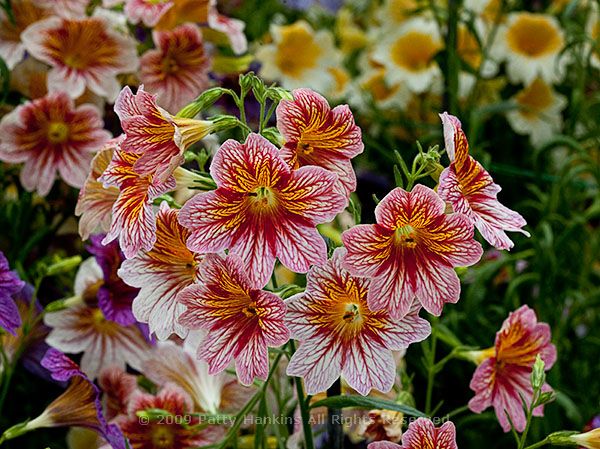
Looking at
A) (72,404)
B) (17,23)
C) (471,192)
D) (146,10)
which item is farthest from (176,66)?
(471,192)

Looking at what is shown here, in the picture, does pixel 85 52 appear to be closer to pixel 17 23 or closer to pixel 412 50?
pixel 17 23

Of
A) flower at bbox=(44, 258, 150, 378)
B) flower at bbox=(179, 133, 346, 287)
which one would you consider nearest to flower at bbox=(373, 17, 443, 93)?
flower at bbox=(44, 258, 150, 378)

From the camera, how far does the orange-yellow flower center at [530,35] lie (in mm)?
1499

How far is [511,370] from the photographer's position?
0.78 m

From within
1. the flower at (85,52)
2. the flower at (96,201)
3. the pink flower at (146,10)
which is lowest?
the flower at (96,201)

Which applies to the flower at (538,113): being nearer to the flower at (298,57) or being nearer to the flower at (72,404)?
the flower at (298,57)

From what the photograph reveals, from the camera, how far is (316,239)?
60 centimetres

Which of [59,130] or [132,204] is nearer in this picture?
[132,204]

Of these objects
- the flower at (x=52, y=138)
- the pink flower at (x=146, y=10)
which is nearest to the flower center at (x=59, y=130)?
the flower at (x=52, y=138)

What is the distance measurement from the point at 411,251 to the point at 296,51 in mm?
1023

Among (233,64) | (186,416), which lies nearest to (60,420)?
(186,416)

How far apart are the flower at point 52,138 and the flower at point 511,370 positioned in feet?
1.51

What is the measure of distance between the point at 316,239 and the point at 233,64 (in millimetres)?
598

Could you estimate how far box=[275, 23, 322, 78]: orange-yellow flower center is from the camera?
1.57m
